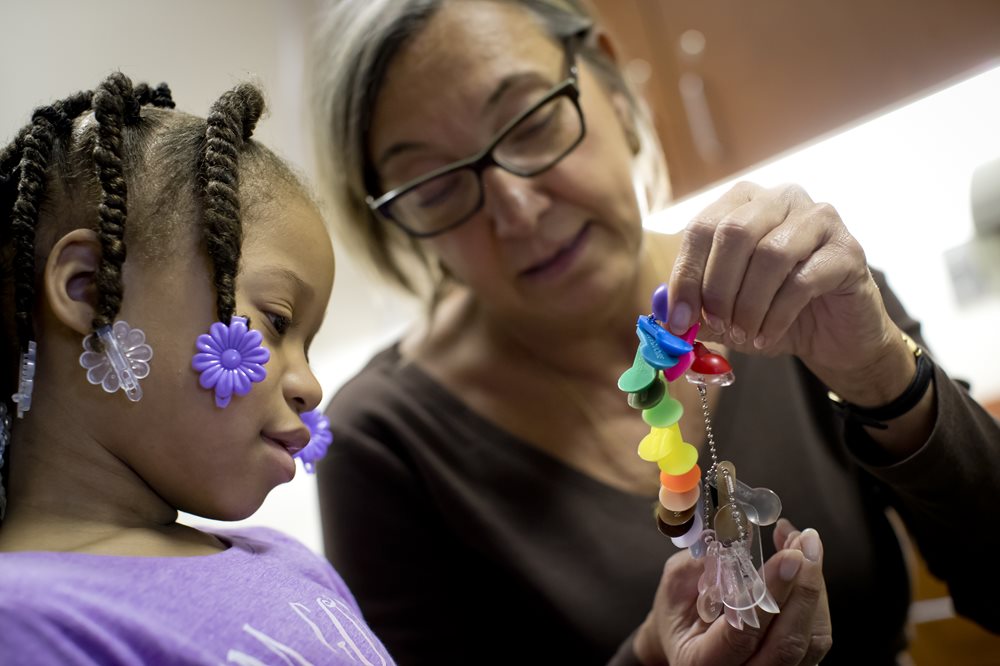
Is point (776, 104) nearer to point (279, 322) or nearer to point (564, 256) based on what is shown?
point (564, 256)

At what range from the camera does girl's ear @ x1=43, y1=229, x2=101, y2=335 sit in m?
0.55

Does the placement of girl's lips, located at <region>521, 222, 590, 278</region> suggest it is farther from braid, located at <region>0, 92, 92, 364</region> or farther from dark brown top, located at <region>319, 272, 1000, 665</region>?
braid, located at <region>0, 92, 92, 364</region>

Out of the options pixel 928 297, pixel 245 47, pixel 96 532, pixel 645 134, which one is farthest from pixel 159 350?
pixel 928 297

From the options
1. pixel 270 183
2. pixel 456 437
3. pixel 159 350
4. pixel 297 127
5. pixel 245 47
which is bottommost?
pixel 456 437

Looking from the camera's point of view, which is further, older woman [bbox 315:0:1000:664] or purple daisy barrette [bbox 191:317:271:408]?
older woman [bbox 315:0:1000:664]

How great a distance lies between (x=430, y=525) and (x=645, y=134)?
628mm

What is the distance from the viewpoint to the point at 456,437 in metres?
1.04

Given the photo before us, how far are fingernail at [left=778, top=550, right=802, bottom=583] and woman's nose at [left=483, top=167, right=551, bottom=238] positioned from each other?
460 mm

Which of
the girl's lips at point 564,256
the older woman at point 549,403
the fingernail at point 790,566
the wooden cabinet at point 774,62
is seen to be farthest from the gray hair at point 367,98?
the fingernail at point 790,566

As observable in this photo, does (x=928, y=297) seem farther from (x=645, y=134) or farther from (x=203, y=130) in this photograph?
(x=203, y=130)

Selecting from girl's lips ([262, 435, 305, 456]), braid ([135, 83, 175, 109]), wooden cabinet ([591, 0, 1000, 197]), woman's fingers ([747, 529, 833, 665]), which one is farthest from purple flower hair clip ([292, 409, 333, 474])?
wooden cabinet ([591, 0, 1000, 197])

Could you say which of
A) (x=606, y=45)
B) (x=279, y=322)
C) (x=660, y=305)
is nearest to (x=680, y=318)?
(x=660, y=305)

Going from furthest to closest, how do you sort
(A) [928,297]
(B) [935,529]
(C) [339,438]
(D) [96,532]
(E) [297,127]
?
(A) [928,297]
(E) [297,127]
(C) [339,438]
(B) [935,529]
(D) [96,532]

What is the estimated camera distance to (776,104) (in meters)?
1.72
